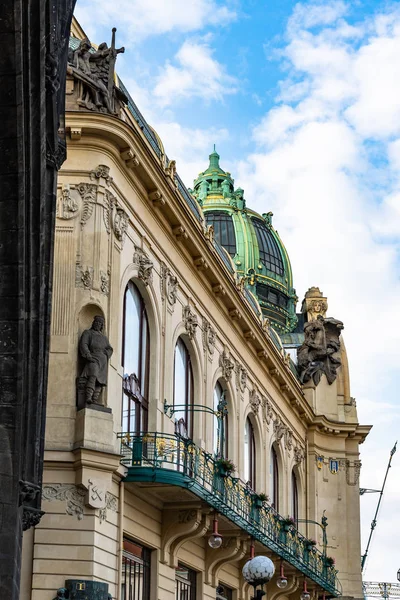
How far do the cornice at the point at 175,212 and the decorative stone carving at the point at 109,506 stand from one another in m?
7.67

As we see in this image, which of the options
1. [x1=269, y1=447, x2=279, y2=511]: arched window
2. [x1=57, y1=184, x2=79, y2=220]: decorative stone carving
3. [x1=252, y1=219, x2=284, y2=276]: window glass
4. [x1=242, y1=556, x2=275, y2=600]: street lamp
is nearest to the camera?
[x1=242, y1=556, x2=275, y2=600]: street lamp

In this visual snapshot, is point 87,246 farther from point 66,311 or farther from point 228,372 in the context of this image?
point 228,372

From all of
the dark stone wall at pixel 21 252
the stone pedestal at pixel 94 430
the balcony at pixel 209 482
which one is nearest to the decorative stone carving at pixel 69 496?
the stone pedestal at pixel 94 430

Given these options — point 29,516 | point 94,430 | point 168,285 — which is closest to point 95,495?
point 94,430

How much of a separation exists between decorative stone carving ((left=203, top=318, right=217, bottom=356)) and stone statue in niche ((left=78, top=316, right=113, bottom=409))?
29.8ft

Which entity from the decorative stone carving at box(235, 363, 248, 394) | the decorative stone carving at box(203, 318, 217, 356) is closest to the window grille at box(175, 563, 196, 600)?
the decorative stone carving at box(203, 318, 217, 356)

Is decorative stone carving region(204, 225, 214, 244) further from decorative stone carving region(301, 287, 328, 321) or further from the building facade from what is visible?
decorative stone carving region(301, 287, 328, 321)

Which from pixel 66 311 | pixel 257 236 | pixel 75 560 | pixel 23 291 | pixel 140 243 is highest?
pixel 257 236

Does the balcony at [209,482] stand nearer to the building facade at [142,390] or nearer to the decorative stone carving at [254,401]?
the building facade at [142,390]

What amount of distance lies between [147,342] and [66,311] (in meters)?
4.47

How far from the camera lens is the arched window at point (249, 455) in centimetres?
4002

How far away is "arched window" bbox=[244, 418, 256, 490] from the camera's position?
40.0 m

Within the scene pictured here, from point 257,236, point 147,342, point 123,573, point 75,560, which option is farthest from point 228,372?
point 257,236

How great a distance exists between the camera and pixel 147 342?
30.2 m
